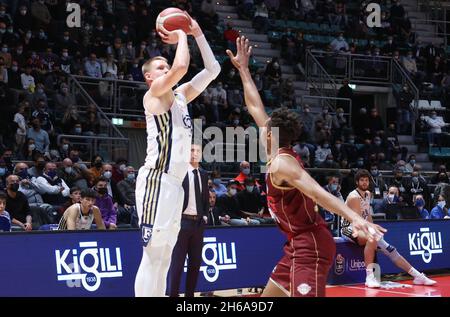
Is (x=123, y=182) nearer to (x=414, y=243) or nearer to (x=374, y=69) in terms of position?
(x=414, y=243)

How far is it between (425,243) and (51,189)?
6.42 m

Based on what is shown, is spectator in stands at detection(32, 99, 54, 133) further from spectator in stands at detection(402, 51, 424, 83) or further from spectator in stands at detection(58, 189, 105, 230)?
spectator in stands at detection(402, 51, 424, 83)

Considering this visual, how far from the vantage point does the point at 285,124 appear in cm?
514

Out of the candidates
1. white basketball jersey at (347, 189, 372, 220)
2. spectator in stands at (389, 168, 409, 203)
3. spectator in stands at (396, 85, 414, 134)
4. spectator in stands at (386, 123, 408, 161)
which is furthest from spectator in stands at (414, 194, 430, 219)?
spectator in stands at (396, 85, 414, 134)

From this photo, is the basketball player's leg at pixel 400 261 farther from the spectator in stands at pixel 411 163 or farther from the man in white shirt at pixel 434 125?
the man in white shirt at pixel 434 125

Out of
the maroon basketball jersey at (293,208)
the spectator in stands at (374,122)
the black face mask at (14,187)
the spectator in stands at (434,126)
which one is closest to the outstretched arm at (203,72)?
the maroon basketball jersey at (293,208)

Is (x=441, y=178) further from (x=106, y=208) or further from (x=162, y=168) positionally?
(x=162, y=168)

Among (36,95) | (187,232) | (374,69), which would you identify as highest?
(374,69)

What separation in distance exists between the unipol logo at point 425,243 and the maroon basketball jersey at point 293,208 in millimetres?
8002

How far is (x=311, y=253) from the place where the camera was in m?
5.12

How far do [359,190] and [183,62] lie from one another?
5834 mm

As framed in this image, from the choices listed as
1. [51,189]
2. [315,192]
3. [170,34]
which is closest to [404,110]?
[51,189]

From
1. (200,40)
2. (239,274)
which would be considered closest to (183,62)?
(200,40)

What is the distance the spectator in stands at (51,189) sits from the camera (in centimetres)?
1324
